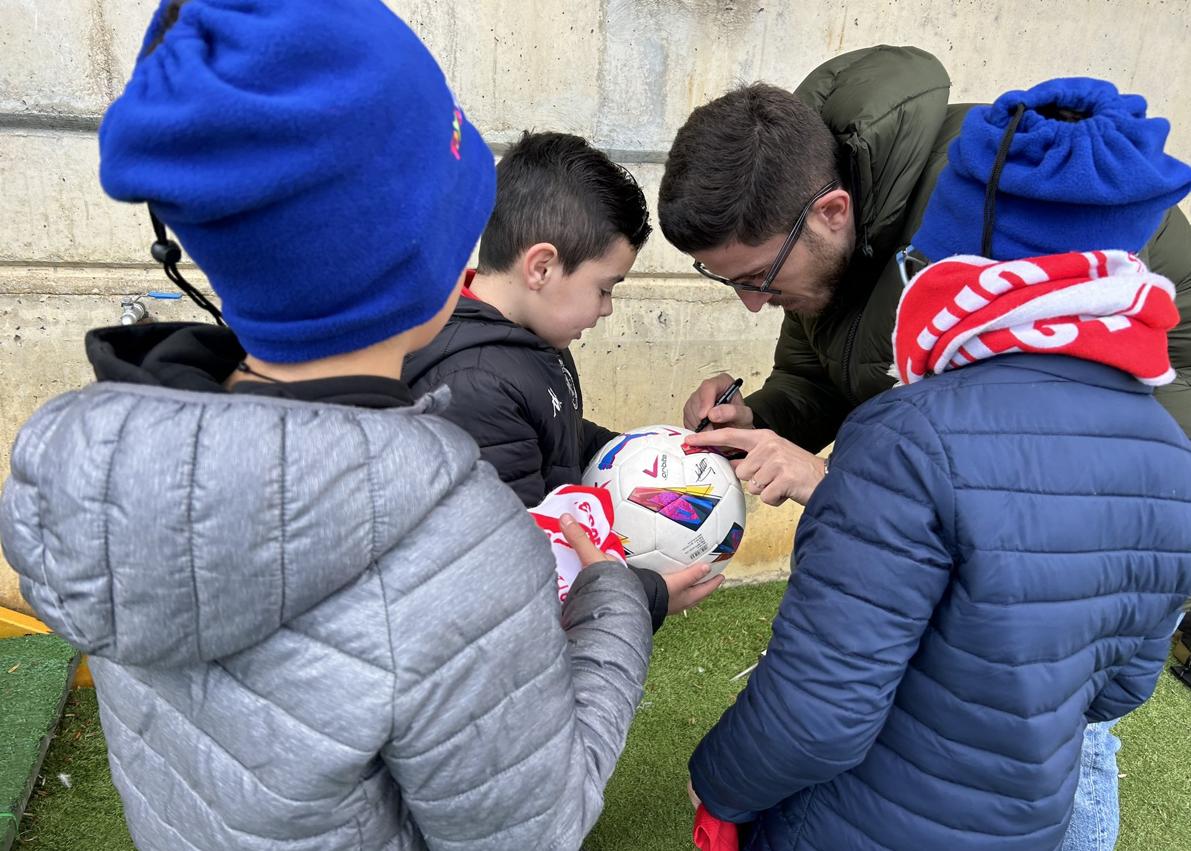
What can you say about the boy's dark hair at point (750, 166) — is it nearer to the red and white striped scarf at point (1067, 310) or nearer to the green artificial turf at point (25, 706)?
the red and white striped scarf at point (1067, 310)

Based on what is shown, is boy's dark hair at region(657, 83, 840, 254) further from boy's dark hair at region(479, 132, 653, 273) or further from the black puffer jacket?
the black puffer jacket

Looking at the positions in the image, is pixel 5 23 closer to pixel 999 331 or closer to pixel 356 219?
pixel 356 219

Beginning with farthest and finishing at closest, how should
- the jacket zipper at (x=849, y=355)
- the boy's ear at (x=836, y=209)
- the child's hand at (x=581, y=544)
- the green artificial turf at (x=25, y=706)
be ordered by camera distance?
1. the green artificial turf at (x=25, y=706)
2. the jacket zipper at (x=849, y=355)
3. the boy's ear at (x=836, y=209)
4. the child's hand at (x=581, y=544)

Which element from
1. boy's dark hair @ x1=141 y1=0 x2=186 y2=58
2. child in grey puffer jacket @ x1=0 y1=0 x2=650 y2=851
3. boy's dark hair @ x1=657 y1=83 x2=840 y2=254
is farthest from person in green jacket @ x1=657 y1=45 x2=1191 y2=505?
boy's dark hair @ x1=141 y1=0 x2=186 y2=58

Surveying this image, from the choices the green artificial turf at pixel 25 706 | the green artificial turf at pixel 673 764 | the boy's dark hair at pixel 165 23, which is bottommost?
the green artificial turf at pixel 673 764

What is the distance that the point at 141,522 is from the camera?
88 cm

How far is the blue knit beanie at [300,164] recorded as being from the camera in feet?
2.91

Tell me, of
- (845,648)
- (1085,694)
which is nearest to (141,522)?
(845,648)

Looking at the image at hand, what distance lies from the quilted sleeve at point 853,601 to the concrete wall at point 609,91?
2.61 m

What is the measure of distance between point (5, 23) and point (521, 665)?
3536 millimetres

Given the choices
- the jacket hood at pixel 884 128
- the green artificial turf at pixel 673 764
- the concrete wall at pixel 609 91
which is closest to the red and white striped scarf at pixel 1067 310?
the jacket hood at pixel 884 128

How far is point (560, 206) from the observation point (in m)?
2.28

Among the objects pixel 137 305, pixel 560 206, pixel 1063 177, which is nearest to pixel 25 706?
pixel 137 305

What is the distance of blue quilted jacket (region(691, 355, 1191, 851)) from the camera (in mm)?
1386
